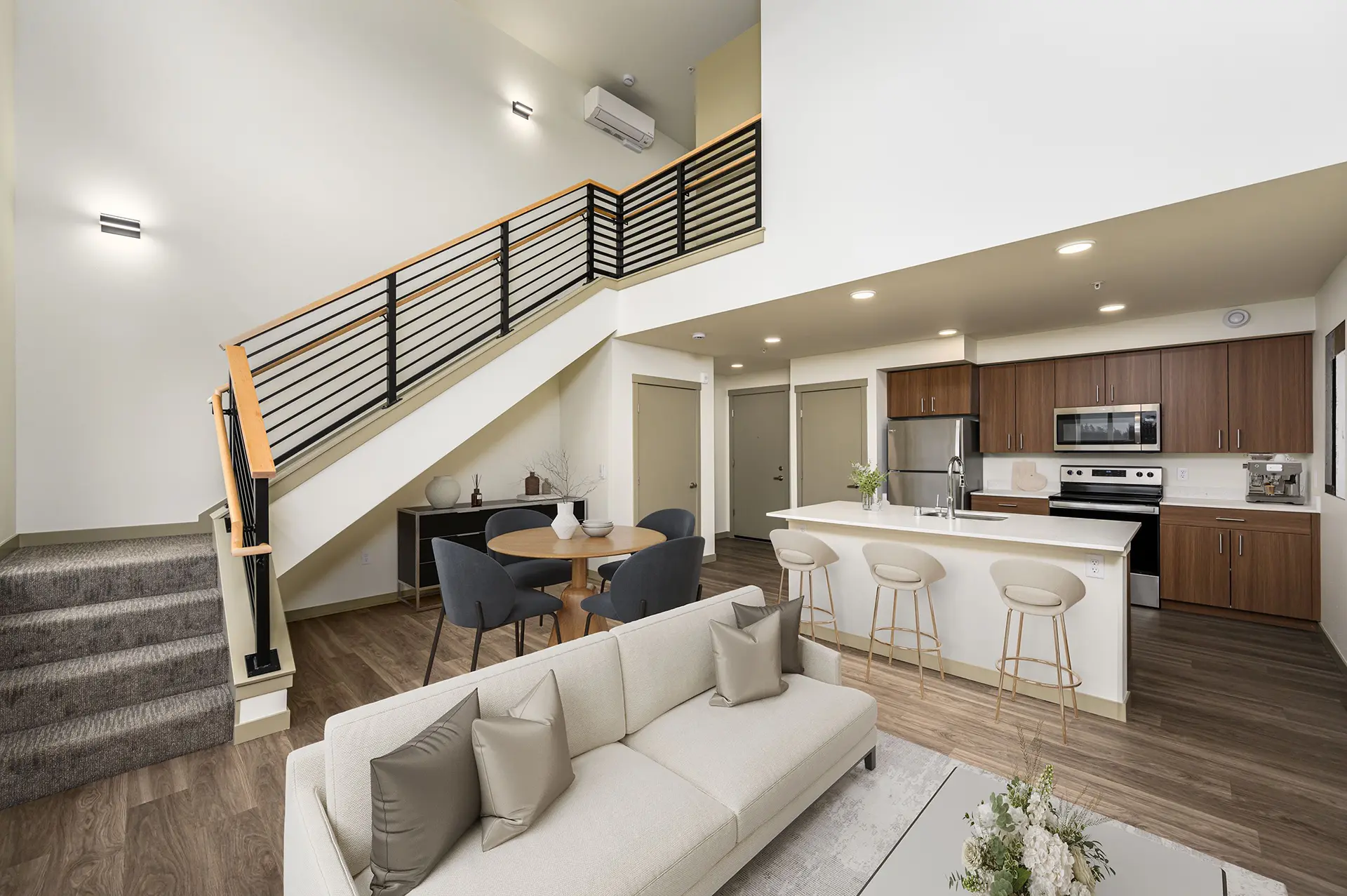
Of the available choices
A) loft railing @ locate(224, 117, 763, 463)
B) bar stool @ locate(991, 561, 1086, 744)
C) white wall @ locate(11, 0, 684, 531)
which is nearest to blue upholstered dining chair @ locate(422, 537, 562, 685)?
loft railing @ locate(224, 117, 763, 463)

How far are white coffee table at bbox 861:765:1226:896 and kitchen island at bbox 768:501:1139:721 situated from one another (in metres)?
1.67

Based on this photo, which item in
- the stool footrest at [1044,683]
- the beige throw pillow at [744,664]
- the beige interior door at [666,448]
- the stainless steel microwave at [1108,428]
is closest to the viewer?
the beige throw pillow at [744,664]

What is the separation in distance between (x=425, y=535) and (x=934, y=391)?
520 centimetres

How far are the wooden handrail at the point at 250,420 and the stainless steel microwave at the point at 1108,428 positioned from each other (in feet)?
20.5

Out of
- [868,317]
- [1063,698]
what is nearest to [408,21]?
[868,317]

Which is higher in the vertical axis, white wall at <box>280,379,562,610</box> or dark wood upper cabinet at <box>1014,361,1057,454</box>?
dark wood upper cabinet at <box>1014,361,1057,454</box>

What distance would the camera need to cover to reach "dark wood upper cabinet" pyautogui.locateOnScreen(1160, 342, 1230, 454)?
186 inches

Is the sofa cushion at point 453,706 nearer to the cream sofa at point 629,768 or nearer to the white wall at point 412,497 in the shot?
the cream sofa at point 629,768

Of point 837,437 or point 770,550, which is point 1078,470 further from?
point 770,550

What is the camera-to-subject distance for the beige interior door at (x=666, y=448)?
19.6 feet

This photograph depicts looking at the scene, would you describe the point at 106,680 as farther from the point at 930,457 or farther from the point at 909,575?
the point at 930,457

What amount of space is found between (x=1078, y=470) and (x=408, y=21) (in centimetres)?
765

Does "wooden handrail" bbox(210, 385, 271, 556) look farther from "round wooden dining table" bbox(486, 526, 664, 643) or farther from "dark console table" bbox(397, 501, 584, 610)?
"dark console table" bbox(397, 501, 584, 610)

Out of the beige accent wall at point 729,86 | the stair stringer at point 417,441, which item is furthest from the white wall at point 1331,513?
the stair stringer at point 417,441
